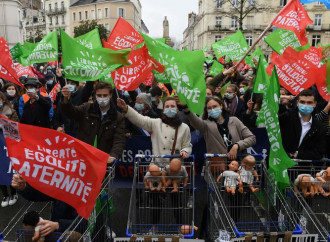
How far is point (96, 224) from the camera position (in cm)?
338

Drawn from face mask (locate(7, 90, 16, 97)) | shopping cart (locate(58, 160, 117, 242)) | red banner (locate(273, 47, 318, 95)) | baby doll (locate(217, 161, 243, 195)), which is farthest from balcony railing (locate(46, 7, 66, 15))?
baby doll (locate(217, 161, 243, 195))

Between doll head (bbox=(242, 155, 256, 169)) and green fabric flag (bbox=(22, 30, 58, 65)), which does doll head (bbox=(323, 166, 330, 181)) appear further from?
green fabric flag (bbox=(22, 30, 58, 65))

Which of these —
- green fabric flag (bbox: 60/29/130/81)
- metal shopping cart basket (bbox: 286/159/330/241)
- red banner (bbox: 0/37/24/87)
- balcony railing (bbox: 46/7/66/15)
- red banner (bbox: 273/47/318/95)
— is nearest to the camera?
metal shopping cart basket (bbox: 286/159/330/241)

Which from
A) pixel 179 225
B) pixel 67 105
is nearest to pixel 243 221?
pixel 179 225

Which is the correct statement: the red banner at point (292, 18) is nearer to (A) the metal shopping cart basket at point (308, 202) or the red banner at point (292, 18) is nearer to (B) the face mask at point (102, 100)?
(A) the metal shopping cart basket at point (308, 202)

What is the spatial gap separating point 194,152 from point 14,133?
3.31m

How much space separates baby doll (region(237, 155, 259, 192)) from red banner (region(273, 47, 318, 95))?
307 cm

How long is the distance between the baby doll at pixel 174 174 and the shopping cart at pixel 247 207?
316mm

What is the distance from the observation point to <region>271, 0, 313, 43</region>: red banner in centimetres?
635

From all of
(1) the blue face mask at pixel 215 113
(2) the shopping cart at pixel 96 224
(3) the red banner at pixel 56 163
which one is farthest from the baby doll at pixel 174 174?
(3) the red banner at pixel 56 163

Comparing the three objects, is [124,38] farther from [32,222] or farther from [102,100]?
[32,222]

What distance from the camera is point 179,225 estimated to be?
3551 mm

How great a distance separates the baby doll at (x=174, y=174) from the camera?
12.0ft

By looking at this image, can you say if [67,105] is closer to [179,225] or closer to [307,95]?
[179,225]
